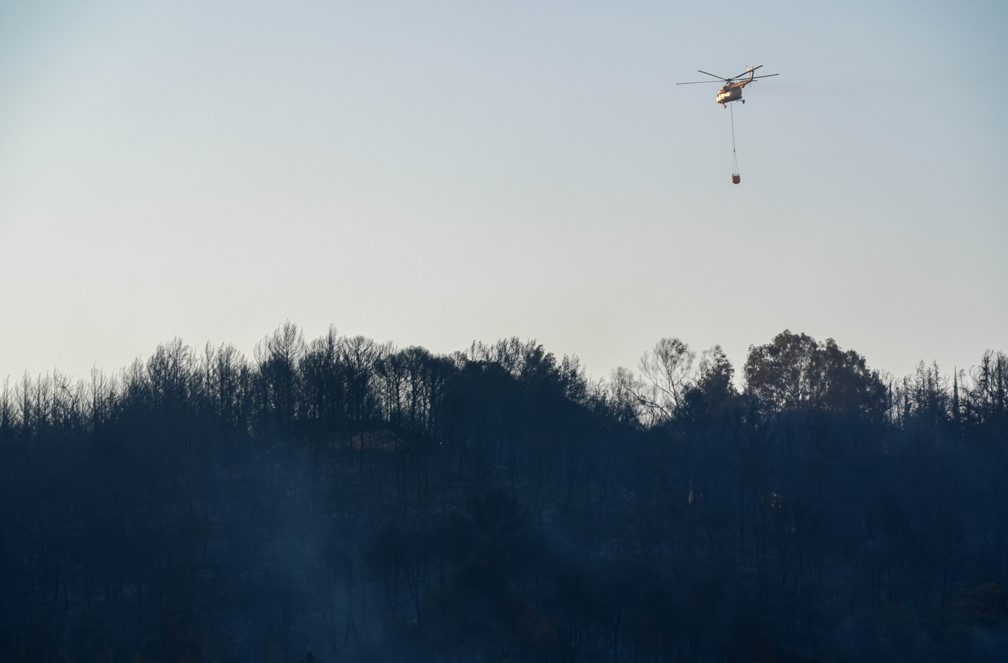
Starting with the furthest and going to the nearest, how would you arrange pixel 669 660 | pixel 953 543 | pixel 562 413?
1. pixel 562 413
2. pixel 953 543
3. pixel 669 660

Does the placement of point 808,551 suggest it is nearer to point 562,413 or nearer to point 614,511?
point 614,511

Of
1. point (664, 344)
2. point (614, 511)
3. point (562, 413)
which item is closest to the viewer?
point (614, 511)

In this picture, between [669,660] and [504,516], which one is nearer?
[669,660]

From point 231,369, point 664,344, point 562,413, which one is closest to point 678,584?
point 562,413

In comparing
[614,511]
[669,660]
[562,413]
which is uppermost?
[562,413]

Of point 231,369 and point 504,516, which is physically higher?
point 231,369

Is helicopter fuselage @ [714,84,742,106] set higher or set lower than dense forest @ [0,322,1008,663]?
higher

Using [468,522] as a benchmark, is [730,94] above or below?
above

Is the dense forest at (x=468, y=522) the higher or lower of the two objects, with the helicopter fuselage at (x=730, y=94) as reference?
lower
